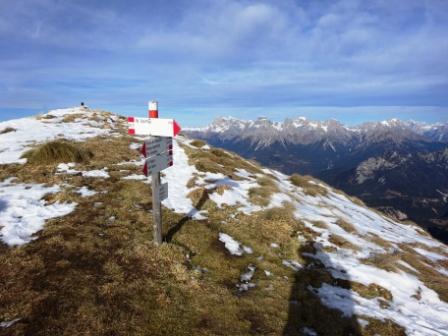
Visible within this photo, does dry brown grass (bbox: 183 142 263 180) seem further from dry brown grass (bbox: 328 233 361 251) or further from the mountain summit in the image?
dry brown grass (bbox: 328 233 361 251)

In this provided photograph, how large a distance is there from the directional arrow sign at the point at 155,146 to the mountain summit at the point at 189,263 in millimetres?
4006

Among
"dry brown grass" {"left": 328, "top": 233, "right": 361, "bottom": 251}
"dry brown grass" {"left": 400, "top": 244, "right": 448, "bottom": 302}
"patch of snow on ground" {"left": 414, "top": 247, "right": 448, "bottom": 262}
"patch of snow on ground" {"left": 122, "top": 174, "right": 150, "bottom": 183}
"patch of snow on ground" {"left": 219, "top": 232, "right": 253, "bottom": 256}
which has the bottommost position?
"patch of snow on ground" {"left": 414, "top": 247, "right": 448, "bottom": 262}

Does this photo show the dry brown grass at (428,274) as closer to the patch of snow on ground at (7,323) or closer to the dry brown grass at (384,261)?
the dry brown grass at (384,261)

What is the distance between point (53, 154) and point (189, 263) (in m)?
15.6

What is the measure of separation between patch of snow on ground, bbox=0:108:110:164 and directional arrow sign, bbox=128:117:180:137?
→ 15.2 metres

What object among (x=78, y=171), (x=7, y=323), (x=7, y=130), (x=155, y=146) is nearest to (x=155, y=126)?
(x=155, y=146)

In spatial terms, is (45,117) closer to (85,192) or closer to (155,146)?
(85,192)

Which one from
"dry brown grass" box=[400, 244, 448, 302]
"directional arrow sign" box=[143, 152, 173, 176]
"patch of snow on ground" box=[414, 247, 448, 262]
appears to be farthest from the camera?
"patch of snow on ground" box=[414, 247, 448, 262]

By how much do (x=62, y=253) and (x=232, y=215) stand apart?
927 centimetres

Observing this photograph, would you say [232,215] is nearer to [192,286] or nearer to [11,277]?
[192,286]

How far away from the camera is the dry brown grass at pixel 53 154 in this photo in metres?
22.3

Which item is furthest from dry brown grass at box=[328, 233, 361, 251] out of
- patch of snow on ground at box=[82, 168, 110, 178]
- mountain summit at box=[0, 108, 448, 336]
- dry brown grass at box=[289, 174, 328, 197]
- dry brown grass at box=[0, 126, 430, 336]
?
patch of snow on ground at box=[82, 168, 110, 178]

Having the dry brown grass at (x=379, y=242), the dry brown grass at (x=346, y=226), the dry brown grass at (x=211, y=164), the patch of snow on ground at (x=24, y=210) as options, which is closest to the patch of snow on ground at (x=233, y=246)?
the patch of snow on ground at (x=24, y=210)

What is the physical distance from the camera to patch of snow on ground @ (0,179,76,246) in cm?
1307
